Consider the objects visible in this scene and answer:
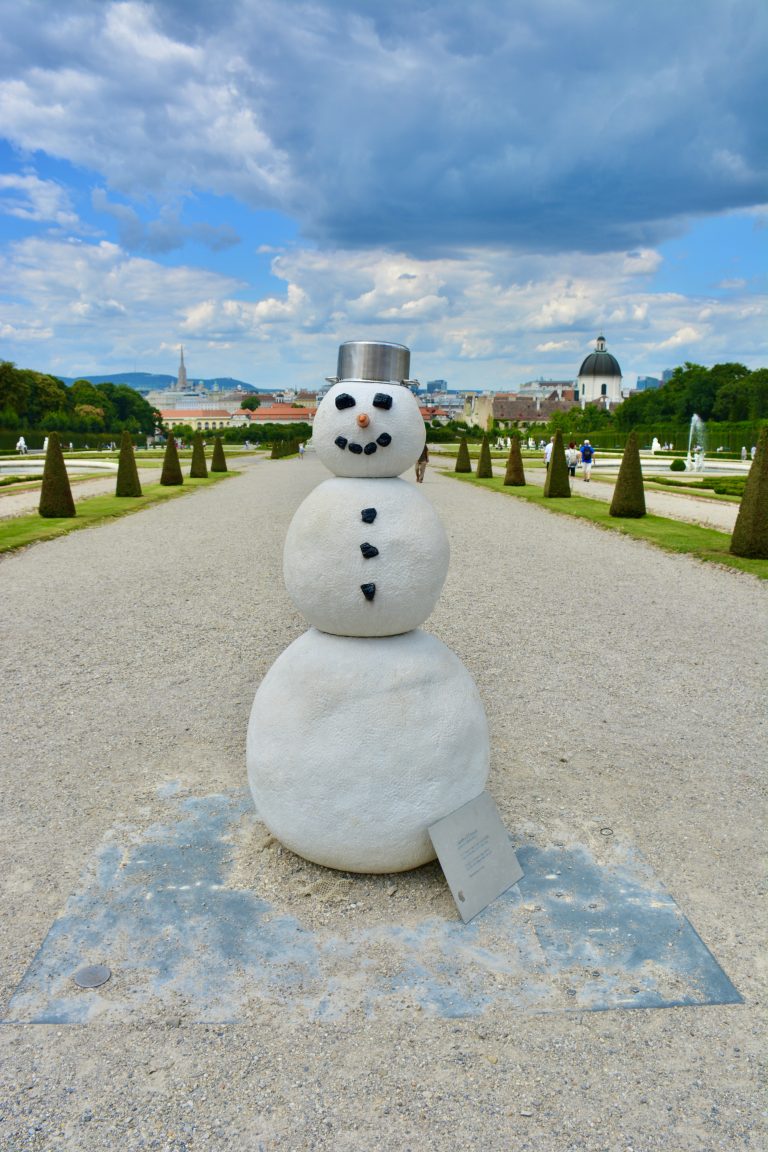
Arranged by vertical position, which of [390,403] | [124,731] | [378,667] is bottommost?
[124,731]

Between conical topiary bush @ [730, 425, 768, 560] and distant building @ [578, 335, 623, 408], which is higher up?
distant building @ [578, 335, 623, 408]

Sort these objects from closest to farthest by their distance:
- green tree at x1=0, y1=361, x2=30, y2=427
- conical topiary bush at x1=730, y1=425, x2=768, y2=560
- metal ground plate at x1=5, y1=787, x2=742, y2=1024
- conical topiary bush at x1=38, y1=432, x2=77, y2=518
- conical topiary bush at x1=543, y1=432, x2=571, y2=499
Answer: metal ground plate at x1=5, y1=787, x2=742, y2=1024, conical topiary bush at x1=730, y1=425, x2=768, y2=560, conical topiary bush at x1=38, y1=432, x2=77, y2=518, conical topiary bush at x1=543, y1=432, x2=571, y2=499, green tree at x1=0, y1=361, x2=30, y2=427

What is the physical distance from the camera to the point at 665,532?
17641mm

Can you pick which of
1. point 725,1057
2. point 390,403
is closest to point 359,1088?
point 725,1057

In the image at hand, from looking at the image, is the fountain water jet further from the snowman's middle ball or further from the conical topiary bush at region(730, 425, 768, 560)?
the snowman's middle ball

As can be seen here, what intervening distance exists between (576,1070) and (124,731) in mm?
4508

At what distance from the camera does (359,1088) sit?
2.99 metres

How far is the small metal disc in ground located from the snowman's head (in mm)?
2627

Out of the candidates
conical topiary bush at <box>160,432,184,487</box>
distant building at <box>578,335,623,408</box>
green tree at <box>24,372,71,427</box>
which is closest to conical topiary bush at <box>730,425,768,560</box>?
conical topiary bush at <box>160,432,184,487</box>

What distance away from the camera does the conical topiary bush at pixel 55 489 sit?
63.3 feet

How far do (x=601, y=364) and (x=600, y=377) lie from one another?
247cm

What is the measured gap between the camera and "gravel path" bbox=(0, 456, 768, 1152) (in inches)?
113

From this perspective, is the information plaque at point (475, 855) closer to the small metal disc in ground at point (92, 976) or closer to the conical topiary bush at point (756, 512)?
the small metal disc in ground at point (92, 976)

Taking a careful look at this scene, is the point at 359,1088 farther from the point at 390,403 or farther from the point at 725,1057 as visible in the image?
the point at 390,403
